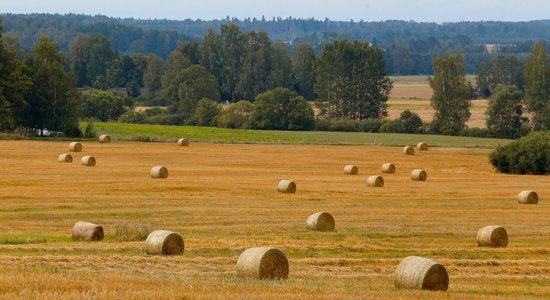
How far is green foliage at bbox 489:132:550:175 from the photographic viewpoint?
6359 cm

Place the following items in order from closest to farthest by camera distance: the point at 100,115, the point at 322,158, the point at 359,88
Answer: the point at 322,158 < the point at 100,115 < the point at 359,88

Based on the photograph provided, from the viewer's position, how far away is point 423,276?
1889 cm

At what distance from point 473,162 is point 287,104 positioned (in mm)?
54135

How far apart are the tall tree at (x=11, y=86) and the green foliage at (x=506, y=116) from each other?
50234 millimetres

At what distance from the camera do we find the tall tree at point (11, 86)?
86625 mm

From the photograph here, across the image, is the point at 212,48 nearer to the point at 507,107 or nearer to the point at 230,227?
the point at 507,107

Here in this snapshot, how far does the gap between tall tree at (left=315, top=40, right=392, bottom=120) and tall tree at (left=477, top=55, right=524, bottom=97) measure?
43.1m

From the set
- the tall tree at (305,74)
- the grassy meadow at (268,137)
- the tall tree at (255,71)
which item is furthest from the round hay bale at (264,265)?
the tall tree at (305,74)

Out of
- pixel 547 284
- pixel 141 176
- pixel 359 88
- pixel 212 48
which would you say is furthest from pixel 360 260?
pixel 212 48

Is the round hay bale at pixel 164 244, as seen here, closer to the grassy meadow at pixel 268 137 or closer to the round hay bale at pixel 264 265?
the round hay bale at pixel 264 265

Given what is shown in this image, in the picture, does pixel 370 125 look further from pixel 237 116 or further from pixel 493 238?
pixel 493 238

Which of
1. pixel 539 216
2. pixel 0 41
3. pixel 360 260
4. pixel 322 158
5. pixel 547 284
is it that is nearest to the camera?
pixel 547 284

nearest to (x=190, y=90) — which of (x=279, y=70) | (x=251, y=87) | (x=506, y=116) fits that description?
(x=251, y=87)

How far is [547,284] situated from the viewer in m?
22.6
